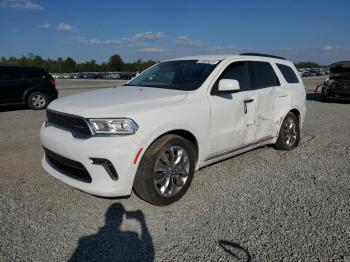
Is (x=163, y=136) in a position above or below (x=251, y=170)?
above

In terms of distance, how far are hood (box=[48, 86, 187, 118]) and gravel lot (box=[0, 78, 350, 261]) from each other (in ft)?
3.58

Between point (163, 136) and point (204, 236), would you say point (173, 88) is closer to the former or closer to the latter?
point (163, 136)

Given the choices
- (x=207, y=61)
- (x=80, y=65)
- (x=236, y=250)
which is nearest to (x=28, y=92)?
(x=207, y=61)

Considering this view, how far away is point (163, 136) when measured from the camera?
3.54 meters

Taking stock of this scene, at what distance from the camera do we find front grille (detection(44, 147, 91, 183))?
3349mm

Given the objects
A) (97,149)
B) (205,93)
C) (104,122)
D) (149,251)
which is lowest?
(149,251)

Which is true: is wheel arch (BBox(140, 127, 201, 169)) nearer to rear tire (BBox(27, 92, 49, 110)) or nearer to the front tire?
the front tire

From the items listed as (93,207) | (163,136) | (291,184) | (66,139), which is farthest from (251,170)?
(66,139)

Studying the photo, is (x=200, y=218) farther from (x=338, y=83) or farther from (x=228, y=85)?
(x=338, y=83)

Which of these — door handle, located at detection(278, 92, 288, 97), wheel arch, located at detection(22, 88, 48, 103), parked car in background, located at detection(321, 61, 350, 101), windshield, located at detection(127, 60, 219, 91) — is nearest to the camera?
windshield, located at detection(127, 60, 219, 91)

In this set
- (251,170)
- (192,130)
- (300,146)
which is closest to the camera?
(192,130)

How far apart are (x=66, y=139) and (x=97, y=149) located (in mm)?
485

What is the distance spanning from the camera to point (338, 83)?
44.7 feet

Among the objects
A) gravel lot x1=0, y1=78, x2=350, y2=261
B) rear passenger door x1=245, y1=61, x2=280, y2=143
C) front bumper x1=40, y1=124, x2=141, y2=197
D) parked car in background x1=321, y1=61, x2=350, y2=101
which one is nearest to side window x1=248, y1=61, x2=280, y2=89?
rear passenger door x1=245, y1=61, x2=280, y2=143
